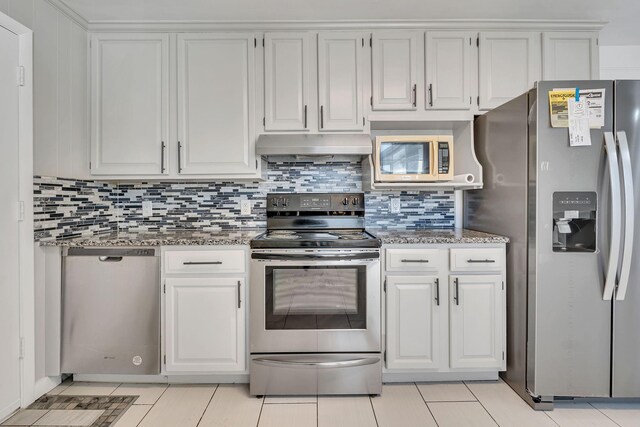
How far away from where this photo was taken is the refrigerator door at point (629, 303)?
1873 mm

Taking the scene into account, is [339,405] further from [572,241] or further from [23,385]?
[23,385]

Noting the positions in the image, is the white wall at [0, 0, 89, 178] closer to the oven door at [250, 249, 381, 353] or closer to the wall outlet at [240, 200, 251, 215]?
the wall outlet at [240, 200, 251, 215]

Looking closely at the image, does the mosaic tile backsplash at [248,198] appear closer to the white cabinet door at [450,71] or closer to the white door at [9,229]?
the white cabinet door at [450,71]

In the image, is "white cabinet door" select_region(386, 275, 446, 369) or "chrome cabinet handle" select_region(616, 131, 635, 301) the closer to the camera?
"chrome cabinet handle" select_region(616, 131, 635, 301)

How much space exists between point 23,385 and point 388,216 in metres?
2.47

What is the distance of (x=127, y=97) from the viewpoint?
2484 millimetres

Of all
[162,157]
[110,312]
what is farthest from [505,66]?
[110,312]

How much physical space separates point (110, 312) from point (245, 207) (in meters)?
1.11

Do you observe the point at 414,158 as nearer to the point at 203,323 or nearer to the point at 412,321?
the point at 412,321

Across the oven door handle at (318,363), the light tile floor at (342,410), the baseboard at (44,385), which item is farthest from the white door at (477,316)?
the baseboard at (44,385)

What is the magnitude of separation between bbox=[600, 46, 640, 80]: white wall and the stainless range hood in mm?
2142

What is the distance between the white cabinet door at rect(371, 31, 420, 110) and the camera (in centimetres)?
249

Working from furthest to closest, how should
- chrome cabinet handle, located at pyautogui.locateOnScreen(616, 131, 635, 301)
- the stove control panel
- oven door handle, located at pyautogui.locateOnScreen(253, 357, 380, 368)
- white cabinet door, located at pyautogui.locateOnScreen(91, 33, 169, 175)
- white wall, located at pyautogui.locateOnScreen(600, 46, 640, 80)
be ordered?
white wall, located at pyautogui.locateOnScreen(600, 46, 640, 80) → the stove control panel → white cabinet door, located at pyautogui.locateOnScreen(91, 33, 169, 175) → oven door handle, located at pyautogui.locateOnScreen(253, 357, 380, 368) → chrome cabinet handle, located at pyautogui.locateOnScreen(616, 131, 635, 301)

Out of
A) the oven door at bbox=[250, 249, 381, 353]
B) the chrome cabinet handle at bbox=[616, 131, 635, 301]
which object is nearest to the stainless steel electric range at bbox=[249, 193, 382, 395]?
the oven door at bbox=[250, 249, 381, 353]
